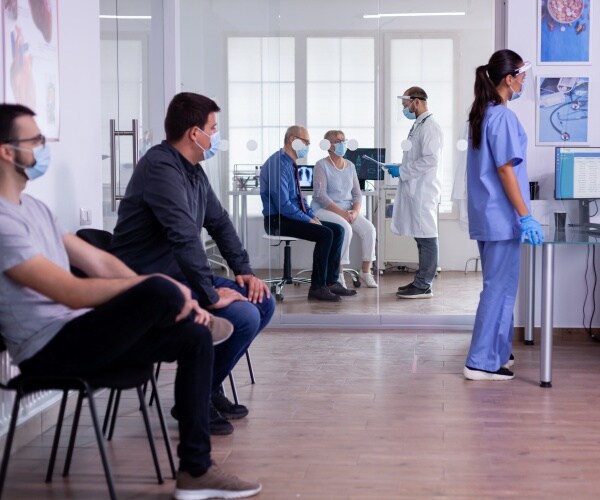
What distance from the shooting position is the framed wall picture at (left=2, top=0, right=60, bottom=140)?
11.6 feet

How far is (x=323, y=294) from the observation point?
6.65 m

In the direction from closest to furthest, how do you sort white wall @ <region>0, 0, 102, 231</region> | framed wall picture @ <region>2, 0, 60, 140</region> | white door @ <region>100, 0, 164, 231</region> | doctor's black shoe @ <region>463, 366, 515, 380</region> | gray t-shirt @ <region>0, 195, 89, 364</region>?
1. gray t-shirt @ <region>0, 195, 89, 364</region>
2. framed wall picture @ <region>2, 0, 60, 140</region>
3. white wall @ <region>0, 0, 102, 231</region>
4. doctor's black shoe @ <region>463, 366, 515, 380</region>
5. white door @ <region>100, 0, 164, 231</region>

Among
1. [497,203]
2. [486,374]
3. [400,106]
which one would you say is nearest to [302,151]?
[400,106]

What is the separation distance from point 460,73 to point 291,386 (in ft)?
8.40

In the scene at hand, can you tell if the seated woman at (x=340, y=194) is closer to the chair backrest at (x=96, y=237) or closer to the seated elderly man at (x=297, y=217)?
the seated elderly man at (x=297, y=217)

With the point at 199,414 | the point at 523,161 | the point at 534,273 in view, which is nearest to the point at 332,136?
the point at 534,273

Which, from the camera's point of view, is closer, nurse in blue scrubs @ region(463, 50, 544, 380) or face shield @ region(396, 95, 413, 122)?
nurse in blue scrubs @ region(463, 50, 544, 380)

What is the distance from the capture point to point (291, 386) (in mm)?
4762

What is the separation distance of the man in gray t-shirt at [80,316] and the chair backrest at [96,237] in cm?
78

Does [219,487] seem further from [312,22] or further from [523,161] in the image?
[312,22]

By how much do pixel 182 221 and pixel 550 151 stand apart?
2.90 m

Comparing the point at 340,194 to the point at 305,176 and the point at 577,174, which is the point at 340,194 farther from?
the point at 577,174

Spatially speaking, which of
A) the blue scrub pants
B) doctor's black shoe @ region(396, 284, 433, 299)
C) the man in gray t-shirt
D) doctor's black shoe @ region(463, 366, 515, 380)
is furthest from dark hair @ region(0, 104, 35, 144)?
doctor's black shoe @ region(396, 284, 433, 299)

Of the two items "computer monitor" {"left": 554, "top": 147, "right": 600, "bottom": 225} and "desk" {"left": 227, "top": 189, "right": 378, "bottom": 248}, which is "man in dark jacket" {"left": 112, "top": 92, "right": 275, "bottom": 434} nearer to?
"computer monitor" {"left": 554, "top": 147, "right": 600, "bottom": 225}
